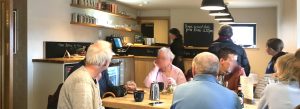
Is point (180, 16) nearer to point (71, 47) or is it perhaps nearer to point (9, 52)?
point (71, 47)

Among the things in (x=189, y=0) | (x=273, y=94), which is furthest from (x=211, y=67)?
(x=189, y=0)

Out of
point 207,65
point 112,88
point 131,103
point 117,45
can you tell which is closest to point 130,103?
point 131,103

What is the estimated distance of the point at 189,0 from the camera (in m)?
7.99

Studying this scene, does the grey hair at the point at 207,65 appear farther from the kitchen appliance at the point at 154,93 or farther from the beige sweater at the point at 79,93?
the kitchen appliance at the point at 154,93

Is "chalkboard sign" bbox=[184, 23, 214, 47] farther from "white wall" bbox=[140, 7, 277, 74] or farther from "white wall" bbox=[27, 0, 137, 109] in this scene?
"white wall" bbox=[27, 0, 137, 109]

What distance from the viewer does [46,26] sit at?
5.71m

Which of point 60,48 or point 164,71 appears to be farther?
point 60,48

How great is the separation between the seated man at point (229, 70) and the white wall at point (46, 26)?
124 inches

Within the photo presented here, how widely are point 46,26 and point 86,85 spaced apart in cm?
363

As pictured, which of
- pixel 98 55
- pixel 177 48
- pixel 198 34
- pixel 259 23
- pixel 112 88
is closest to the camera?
pixel 98 55

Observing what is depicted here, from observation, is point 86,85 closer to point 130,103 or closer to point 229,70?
point 130,103

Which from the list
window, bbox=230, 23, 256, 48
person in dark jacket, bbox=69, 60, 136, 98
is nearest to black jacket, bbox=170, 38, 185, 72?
window, bbox=230, 23, 256, 48

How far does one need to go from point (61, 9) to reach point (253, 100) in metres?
4.14

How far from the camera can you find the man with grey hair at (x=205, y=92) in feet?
6.95
